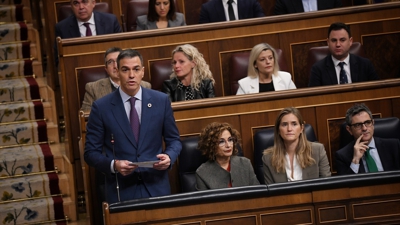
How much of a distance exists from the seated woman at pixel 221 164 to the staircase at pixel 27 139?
866 mm

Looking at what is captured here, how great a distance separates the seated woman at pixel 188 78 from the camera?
333 cm

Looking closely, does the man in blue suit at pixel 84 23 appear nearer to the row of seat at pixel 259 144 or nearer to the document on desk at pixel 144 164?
the row of seat at pixel 259 144

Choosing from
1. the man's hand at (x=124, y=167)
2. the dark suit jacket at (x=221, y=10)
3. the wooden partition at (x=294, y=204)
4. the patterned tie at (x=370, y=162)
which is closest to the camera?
the wooden partition at (x=294, y=204)

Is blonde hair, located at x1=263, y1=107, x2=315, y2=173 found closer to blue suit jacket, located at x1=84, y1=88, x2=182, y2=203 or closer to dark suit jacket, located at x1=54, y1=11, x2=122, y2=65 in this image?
blue suit jacket, located at x1=84, y1=88, x2=182, y2=203

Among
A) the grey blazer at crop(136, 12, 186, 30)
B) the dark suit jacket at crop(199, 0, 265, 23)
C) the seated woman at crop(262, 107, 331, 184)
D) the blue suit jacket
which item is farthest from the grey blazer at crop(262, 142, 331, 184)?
the dark suit jacket at crop(199, 0, 265, 23)

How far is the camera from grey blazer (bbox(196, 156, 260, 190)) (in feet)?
9.14

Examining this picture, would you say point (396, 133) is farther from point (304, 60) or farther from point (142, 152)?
point (142, 152)

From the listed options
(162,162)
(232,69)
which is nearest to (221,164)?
(162,162)

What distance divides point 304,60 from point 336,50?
0.26 meters

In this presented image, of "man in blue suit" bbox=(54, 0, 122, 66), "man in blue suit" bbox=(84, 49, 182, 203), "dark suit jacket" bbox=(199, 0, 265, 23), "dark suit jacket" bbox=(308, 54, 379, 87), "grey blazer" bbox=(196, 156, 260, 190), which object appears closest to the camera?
"man in blue suit" bbox=(84, 49, 182, 203)

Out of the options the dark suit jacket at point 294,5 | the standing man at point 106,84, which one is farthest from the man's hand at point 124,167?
the dark suit jacket at point 294,5

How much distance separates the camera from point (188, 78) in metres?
3.37

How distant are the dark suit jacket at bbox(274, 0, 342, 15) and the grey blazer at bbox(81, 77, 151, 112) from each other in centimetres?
128

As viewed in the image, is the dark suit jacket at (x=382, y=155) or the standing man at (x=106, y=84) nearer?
the dark suit jacket at (x=382, y=155)
